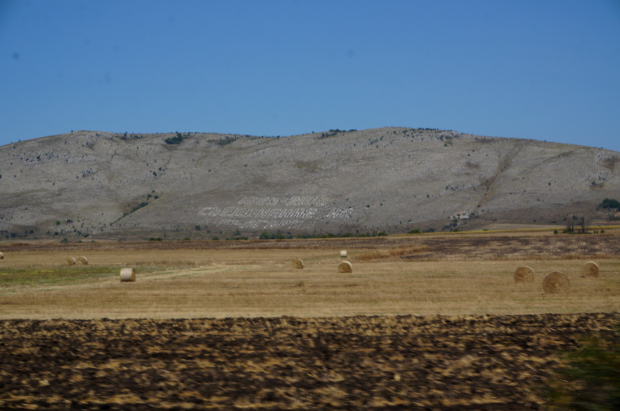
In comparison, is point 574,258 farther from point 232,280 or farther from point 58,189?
point 58,189

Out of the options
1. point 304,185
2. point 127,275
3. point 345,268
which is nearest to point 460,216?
point 304,185

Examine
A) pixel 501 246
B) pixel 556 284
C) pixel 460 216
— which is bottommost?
pixel 556 284

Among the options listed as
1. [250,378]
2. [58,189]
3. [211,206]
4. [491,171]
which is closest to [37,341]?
[250,378]

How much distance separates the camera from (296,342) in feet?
42.3

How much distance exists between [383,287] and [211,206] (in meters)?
122

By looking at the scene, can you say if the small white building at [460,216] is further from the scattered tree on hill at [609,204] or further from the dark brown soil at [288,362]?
the dark brown soil at [288,362]

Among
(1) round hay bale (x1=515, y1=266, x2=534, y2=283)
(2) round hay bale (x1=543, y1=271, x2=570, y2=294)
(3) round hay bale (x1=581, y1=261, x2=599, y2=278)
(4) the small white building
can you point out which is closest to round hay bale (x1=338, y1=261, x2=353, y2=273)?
(1) round hay bale (x1=515, y1=266, x2=534, y2=283)

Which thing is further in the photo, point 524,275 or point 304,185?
point 304,185

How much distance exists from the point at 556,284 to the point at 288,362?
1396cm

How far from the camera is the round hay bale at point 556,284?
21.2 m

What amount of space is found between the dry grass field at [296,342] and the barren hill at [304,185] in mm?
92809

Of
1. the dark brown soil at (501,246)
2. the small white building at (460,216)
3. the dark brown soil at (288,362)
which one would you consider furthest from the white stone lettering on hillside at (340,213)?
the dark brown soil at (288,362)

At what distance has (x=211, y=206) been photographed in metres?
143

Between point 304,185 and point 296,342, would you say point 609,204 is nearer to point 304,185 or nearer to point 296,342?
point 304,185
